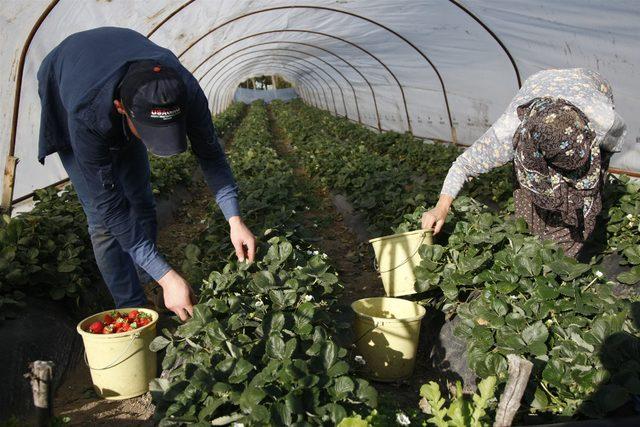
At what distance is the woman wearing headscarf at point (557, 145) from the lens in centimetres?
252

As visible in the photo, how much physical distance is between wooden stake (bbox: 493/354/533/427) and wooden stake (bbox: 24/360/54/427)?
1284 millimetres

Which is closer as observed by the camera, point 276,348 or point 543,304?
point 276,348

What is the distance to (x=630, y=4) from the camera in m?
3.82

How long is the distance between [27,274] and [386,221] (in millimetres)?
2597

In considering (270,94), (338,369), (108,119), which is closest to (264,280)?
(338,369)

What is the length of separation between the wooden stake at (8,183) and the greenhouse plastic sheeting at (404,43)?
0.34 ft

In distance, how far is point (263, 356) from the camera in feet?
6.47

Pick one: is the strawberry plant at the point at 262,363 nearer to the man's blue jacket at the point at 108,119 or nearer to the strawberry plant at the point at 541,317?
the man's blue jacket at the point at 108,119

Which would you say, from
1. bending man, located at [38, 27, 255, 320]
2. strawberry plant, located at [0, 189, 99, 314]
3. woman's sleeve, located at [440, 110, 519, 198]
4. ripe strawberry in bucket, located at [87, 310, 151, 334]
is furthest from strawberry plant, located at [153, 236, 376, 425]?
strawberry plant, located at [0, 189, 99, 314]

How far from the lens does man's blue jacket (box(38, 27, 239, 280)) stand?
2227 mm

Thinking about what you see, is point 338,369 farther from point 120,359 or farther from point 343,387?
point 120,359

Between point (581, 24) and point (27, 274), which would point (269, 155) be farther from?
point (27, 274)

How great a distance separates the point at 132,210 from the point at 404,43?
672 cm

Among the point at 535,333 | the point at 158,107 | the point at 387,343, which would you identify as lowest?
the point at 387,343
